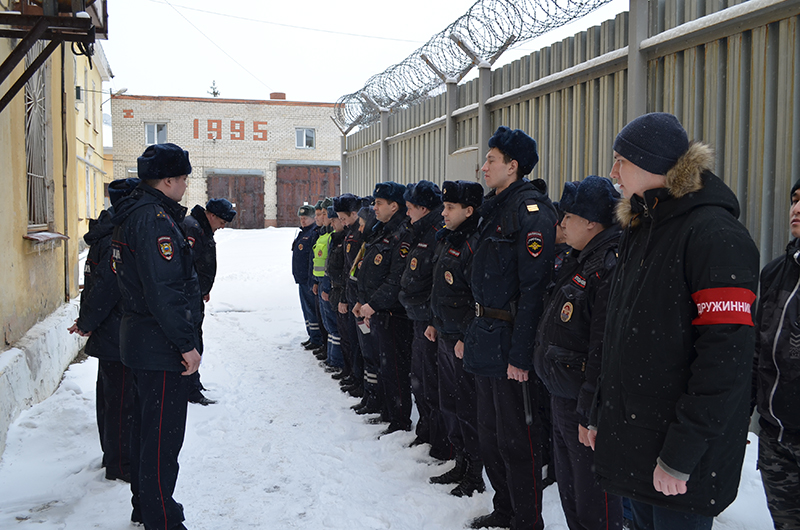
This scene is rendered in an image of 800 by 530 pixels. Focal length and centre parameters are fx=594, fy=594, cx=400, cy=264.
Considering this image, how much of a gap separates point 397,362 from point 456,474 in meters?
1.25

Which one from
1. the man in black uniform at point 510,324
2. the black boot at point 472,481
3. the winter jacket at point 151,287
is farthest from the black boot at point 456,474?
the winter jacket at point 151,287

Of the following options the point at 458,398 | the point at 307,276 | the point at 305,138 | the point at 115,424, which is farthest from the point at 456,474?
the point at 305,138

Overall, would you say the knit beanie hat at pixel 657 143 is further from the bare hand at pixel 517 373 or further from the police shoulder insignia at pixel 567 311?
the bare hand at pixel 517 373

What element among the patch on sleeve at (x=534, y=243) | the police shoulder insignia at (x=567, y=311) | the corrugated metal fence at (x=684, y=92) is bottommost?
the police shoulder insignia at (x=567, y=311)

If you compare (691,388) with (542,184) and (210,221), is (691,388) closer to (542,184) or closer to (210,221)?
(542,184)

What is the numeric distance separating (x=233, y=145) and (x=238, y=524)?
2723 centimetres

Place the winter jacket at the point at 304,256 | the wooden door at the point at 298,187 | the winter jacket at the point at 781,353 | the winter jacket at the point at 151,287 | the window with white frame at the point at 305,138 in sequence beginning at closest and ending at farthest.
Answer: the winter jacket at the point at 781,353 → the winter jacket at the point at 151,287 → the winter jacket at the point at 304,256 → the wooden door at the point at 298,187 → the window with white frame at the point at 305,138

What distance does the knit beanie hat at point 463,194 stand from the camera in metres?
3.71

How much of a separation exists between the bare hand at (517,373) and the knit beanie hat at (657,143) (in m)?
1.38

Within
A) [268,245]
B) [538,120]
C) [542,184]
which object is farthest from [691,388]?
[268,245]

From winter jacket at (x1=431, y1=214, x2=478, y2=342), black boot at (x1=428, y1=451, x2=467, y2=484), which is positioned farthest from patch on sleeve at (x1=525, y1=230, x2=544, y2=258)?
black boot at (x1=428, y1=451, x2=467, y2=484)

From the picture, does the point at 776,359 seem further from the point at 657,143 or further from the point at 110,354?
the point at 110,354

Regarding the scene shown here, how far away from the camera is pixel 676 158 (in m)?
1.87

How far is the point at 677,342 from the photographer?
178 cm
